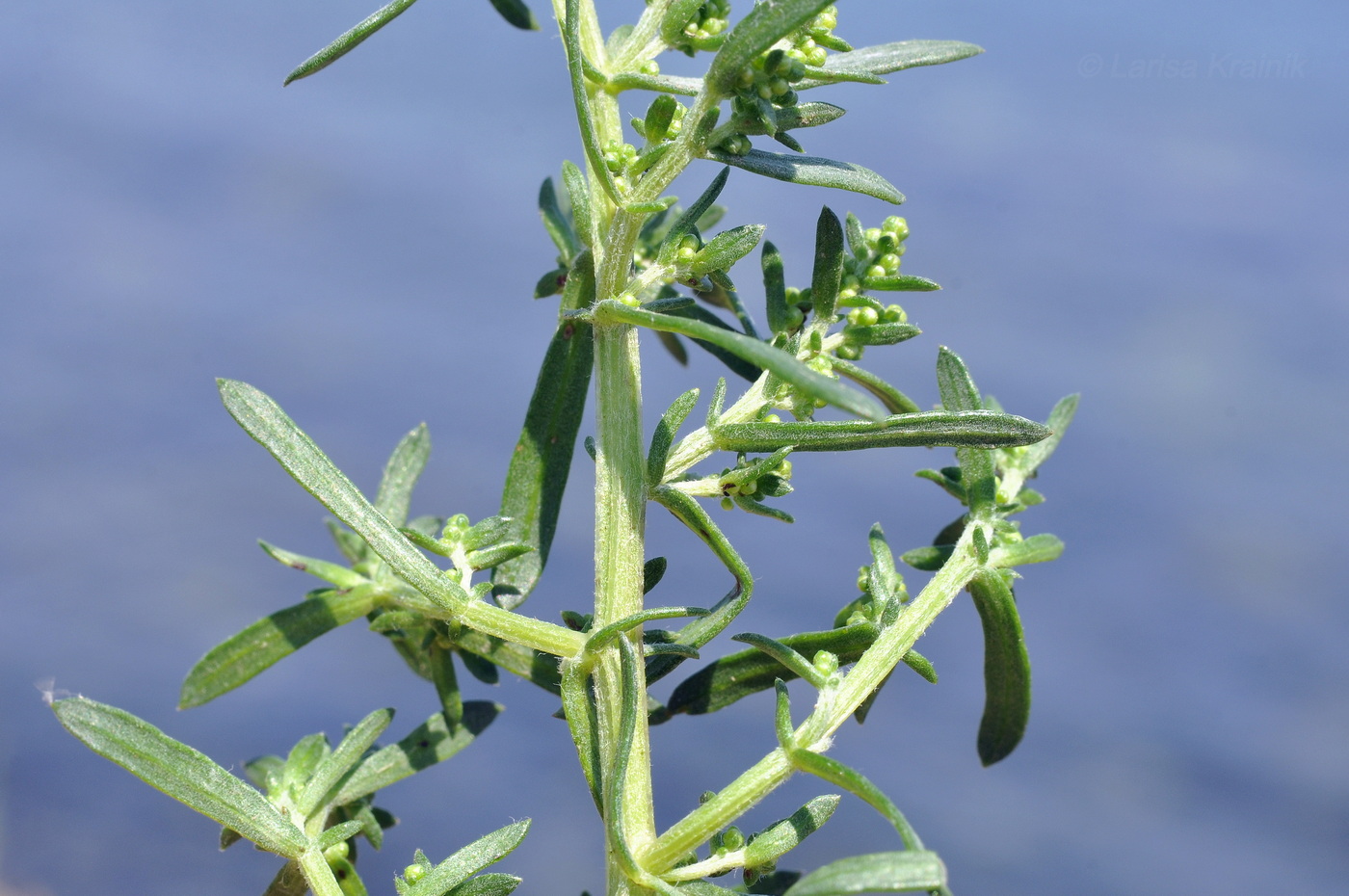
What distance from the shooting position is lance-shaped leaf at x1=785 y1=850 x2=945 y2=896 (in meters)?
0.66

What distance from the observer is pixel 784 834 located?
0.83 metres

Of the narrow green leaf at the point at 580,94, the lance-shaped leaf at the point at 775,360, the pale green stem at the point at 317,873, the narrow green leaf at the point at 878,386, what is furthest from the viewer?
the narrow green leaf at the point at 878,386

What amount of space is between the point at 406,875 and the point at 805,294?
24.2 inches

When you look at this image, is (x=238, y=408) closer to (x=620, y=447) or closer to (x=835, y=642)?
(x=620, y=447)

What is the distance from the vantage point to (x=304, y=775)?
1.02 meters

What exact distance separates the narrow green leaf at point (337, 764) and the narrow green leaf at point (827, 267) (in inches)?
21.7

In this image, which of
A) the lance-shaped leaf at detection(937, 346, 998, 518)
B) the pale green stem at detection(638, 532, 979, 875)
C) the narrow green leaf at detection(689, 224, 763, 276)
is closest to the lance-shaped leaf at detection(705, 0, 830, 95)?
the narrow green leaf at detection(689, 224, 763, 276)

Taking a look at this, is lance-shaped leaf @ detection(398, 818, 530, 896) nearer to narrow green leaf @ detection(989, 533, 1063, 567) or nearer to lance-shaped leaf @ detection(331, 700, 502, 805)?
lance-shaped leaf @ detection(331, 700, 502, 805)

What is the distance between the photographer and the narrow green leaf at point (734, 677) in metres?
1.00

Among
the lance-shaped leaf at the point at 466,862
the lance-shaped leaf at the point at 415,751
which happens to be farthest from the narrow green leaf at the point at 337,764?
the lance-shaped leaf at the point at 466,862

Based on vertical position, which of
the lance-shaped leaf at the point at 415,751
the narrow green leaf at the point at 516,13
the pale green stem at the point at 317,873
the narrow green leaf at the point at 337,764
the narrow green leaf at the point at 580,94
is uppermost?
the narrow green leaf at the point at 516,13

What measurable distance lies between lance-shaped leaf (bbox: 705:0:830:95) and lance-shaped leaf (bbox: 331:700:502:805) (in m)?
0.71

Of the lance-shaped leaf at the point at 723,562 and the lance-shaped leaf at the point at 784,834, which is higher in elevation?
the lance-shaped leaf at the point at 723,562

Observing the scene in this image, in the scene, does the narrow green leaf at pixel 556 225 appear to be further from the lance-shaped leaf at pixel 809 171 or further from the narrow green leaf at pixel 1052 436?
the narrow green leaf at pixel 1052 436
